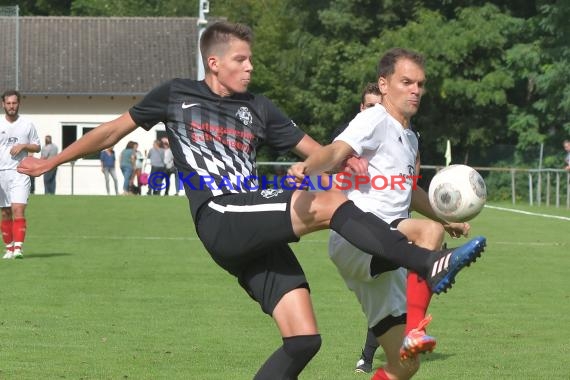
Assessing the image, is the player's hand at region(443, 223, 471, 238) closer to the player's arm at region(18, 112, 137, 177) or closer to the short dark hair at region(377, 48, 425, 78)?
the short dark hair at region(377, 48, 425, 78)

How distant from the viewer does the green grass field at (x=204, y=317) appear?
8695mm

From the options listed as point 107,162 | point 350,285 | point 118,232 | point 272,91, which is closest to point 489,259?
point 118,232

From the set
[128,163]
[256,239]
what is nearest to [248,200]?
[256,239]

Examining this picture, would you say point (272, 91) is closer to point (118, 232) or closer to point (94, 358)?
point (118, 232)

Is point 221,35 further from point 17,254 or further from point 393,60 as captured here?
point 17,254

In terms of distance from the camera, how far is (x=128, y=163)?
40.8 m

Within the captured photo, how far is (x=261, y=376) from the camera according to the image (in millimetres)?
6223

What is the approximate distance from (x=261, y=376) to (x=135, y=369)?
7.96ft

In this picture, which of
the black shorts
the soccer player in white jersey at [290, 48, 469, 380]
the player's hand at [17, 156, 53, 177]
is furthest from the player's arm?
the soccer player in white jersey at [290, 48, 469, 380]

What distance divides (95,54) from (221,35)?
1939 inches

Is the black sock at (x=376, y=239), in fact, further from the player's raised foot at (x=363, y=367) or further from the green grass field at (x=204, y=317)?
the player's raised foot at (x=363, y=367)

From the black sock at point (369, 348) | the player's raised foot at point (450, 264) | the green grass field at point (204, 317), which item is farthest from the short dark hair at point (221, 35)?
the black sock at point (369, 348)

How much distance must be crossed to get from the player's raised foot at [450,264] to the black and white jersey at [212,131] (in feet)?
3.65

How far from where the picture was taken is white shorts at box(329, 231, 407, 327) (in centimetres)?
675
